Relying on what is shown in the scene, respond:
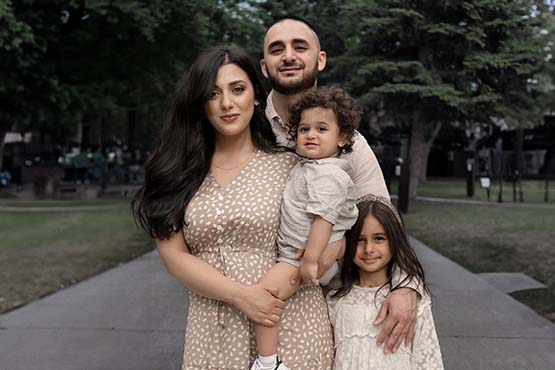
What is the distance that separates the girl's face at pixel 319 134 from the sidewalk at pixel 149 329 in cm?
302

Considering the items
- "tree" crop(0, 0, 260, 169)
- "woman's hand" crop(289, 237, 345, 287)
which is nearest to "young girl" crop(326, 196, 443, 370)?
"woman's hand" crop(289, 237, 345, 287)

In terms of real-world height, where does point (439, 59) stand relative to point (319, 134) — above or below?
above

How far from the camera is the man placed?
244 centimetres

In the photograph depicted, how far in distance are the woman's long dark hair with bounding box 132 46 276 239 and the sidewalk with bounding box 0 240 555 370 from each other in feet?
9.29

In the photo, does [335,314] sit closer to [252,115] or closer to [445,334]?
[252,115]

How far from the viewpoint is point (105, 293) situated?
7.23 meters

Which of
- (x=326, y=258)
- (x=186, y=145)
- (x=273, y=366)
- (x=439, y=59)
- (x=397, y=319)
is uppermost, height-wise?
(x=439, y=59)

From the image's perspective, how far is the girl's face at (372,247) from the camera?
99.5 inches

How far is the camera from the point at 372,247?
253cm

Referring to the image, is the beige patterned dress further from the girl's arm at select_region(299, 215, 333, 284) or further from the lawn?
the lawn

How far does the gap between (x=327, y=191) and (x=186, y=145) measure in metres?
0.57

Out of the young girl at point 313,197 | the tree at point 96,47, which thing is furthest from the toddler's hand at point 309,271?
the tree at point 96,47

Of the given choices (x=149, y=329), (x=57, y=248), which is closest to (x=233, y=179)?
(x=149, y=329)

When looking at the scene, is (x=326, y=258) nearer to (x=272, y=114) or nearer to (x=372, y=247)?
(x=372, y=247)
